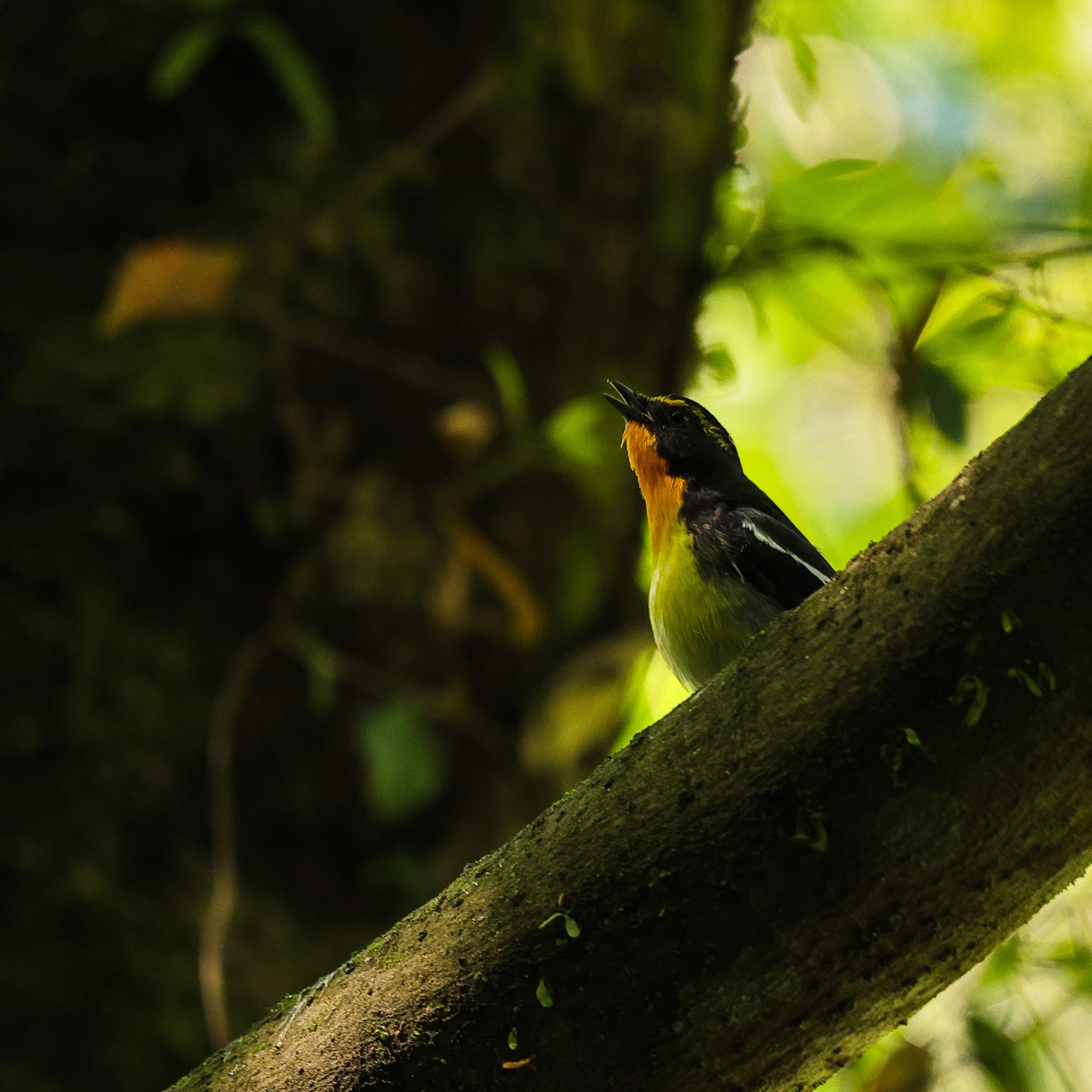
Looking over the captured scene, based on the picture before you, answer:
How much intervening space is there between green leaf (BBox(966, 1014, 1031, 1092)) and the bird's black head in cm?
161

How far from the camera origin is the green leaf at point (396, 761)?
3.05m

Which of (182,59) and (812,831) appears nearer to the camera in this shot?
(812,831)

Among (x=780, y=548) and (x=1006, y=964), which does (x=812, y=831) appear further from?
(x=1006, y=964)

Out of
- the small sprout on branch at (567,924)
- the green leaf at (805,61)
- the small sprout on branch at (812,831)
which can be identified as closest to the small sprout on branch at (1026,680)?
the small sprout on branch at (812,831)

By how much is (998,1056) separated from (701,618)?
54.5 inches

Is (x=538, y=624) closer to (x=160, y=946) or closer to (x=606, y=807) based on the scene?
(x=160, y=946)

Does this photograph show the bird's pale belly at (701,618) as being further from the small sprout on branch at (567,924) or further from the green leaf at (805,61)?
the green leaf at (805,61)

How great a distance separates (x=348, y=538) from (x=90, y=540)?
26.8 inches

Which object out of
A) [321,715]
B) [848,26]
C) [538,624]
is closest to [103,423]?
[321,715]

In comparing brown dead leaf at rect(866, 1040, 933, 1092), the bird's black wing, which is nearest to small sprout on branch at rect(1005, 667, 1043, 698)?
the bird's black wing

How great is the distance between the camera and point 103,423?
10.2 ft

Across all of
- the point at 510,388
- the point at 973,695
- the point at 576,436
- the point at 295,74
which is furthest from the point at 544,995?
the point at 295,74

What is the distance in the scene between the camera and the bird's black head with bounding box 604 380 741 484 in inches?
134

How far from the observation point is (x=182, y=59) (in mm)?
3145
